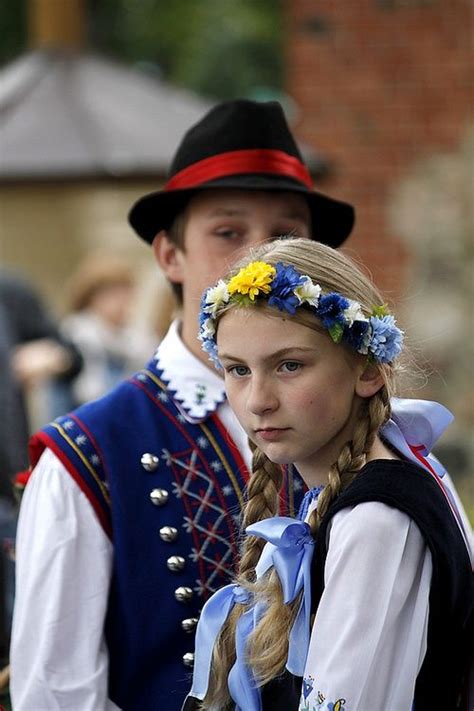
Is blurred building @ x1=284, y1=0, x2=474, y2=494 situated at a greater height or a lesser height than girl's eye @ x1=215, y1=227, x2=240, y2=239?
lesser

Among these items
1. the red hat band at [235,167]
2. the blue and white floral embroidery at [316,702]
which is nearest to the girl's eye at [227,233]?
the red hat band at [235,167]

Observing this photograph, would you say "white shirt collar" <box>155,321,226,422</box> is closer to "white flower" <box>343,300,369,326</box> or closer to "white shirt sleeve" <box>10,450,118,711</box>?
"white shirt sleeve" <box>10,450,118,711</box>

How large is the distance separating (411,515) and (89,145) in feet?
17.9

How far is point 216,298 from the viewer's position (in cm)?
229

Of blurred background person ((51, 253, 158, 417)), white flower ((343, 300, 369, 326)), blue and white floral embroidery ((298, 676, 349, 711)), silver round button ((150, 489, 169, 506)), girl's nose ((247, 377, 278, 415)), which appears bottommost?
blurred background person ((51, 253, 158, 417))

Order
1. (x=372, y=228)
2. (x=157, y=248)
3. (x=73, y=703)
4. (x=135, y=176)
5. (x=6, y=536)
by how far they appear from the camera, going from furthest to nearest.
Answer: (x=372, y=228) < (x=135, y=176) < (x=6, y=536) < (x=157, y=248) < (x=73, y=703)

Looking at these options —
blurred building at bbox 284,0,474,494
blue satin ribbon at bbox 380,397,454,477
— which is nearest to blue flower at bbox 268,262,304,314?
blue satin ribbon at bbox 380,397,454,477

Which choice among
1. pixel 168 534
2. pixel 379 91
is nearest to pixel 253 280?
pixel 168 534

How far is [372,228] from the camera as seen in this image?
783 centimetres

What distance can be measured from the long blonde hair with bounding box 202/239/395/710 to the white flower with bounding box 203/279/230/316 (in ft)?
0.14

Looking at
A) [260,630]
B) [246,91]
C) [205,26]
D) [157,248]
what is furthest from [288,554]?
[205,26]

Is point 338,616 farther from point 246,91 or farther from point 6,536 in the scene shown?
point 246,91

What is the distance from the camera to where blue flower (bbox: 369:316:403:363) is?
2.22 m

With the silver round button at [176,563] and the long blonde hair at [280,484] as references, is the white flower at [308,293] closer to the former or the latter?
the long blonde hair at [280,484]
